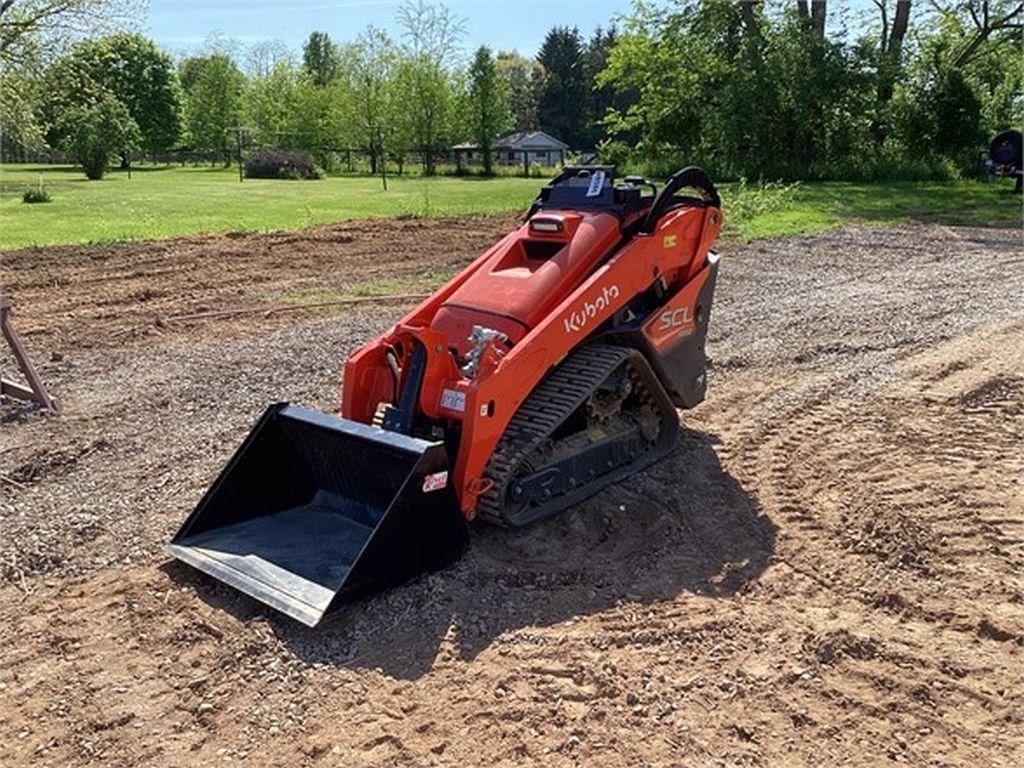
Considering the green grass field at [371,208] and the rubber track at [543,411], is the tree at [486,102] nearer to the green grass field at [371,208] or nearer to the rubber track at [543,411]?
the green grass field at [371,208]

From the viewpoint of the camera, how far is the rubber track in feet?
13.2

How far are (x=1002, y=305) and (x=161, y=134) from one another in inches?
2675

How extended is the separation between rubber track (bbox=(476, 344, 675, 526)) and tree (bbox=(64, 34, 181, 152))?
2585 inches

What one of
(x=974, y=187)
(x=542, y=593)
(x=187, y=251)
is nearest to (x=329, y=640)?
(x=542, y=593)

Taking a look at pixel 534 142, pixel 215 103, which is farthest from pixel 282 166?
pixel 534 142

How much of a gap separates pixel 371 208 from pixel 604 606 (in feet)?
61.5

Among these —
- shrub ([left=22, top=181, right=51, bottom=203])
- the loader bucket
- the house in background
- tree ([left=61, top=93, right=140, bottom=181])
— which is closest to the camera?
the loader bucket

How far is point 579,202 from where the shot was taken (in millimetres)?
4973

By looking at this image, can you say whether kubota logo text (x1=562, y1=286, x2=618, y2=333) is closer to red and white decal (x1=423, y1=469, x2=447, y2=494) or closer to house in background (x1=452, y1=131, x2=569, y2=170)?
red and white decal (x1=423, y1=469, x2=447, y2=494)

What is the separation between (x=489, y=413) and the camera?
394cm

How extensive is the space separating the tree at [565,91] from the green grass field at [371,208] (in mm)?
45469

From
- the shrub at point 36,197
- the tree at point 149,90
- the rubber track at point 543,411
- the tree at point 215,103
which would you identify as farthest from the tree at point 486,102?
the rubber track at point 543,411

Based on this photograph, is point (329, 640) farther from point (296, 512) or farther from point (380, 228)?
point (380, 228)

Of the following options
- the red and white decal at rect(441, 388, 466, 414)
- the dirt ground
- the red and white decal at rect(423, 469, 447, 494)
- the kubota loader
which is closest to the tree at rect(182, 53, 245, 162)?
the dirt ground
